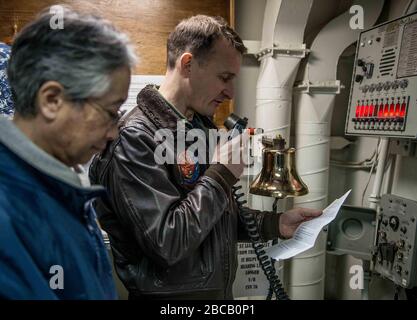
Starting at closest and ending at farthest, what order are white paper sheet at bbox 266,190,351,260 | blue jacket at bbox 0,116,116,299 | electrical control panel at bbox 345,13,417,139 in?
1. blue jacket at bbox 0,116,116,299
2. white paper sheet at bbox 266,190,351,260
3. electrical control panel at bbox 345,13,417,139

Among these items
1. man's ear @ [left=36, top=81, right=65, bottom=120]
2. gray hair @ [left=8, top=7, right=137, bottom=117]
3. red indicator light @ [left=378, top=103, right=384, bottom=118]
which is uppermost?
gray hair @ [left=8, top=7, right=137, bottom=117]

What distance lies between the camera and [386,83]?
174 cm

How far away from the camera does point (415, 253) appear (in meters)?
1.62

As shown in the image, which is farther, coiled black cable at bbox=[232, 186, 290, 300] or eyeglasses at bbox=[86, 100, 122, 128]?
coiled black cable at bbox=[232, 186, 290, 300]

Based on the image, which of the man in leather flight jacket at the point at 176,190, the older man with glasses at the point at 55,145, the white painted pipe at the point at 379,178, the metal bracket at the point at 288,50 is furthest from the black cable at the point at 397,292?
the older man with glasses at the point at 55,145

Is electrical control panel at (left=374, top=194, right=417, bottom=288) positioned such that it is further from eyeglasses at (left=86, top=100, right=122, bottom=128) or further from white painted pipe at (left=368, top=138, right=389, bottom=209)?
eyeglasses at (left=86, top=100, right=122, bottom=128)

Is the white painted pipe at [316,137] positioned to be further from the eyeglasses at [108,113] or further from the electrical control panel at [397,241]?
the eyeglasses at [108,113]

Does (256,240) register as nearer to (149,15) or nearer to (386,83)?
(386,83)

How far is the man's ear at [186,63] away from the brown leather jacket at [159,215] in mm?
126

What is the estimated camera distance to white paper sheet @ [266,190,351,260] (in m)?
1.21

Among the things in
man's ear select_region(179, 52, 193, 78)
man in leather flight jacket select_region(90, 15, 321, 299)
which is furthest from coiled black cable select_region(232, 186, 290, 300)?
man's ear select_region(179, 52, 193, 78)
